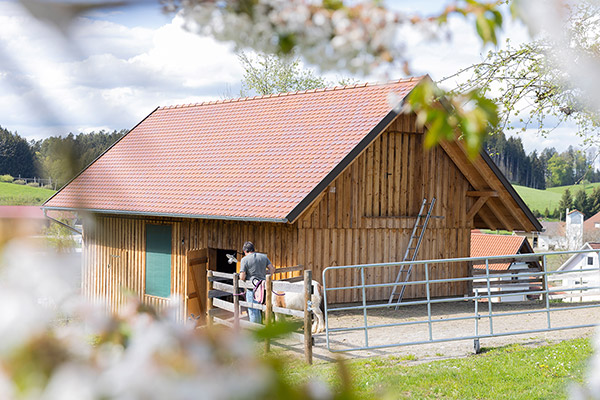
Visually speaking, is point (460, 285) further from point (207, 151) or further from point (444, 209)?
point (207, 151)

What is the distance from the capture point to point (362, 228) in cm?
1284

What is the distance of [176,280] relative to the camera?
547 inches

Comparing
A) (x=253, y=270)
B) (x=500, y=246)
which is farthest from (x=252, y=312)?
(x=500, y=246)

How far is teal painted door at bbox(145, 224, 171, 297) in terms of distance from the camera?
1427 cm

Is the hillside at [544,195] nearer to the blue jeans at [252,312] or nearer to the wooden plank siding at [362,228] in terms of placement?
the wooden plank siding at [362,228]

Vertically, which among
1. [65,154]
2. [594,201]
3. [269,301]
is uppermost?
[594,201]

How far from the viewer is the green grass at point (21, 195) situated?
976 millimetres

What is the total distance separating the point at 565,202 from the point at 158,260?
9181cm

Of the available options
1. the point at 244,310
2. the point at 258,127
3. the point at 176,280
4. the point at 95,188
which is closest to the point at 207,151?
the point at 258,127

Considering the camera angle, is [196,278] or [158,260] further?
[158,260]

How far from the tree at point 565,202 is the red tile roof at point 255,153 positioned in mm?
87925

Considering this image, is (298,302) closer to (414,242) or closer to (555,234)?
(414,242)

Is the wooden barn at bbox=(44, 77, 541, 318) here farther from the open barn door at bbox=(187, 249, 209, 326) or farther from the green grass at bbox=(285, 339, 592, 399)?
the green grass at bbox=(285, 339, 592, 399)

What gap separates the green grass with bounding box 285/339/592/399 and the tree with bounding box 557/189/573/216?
92.3 meters
